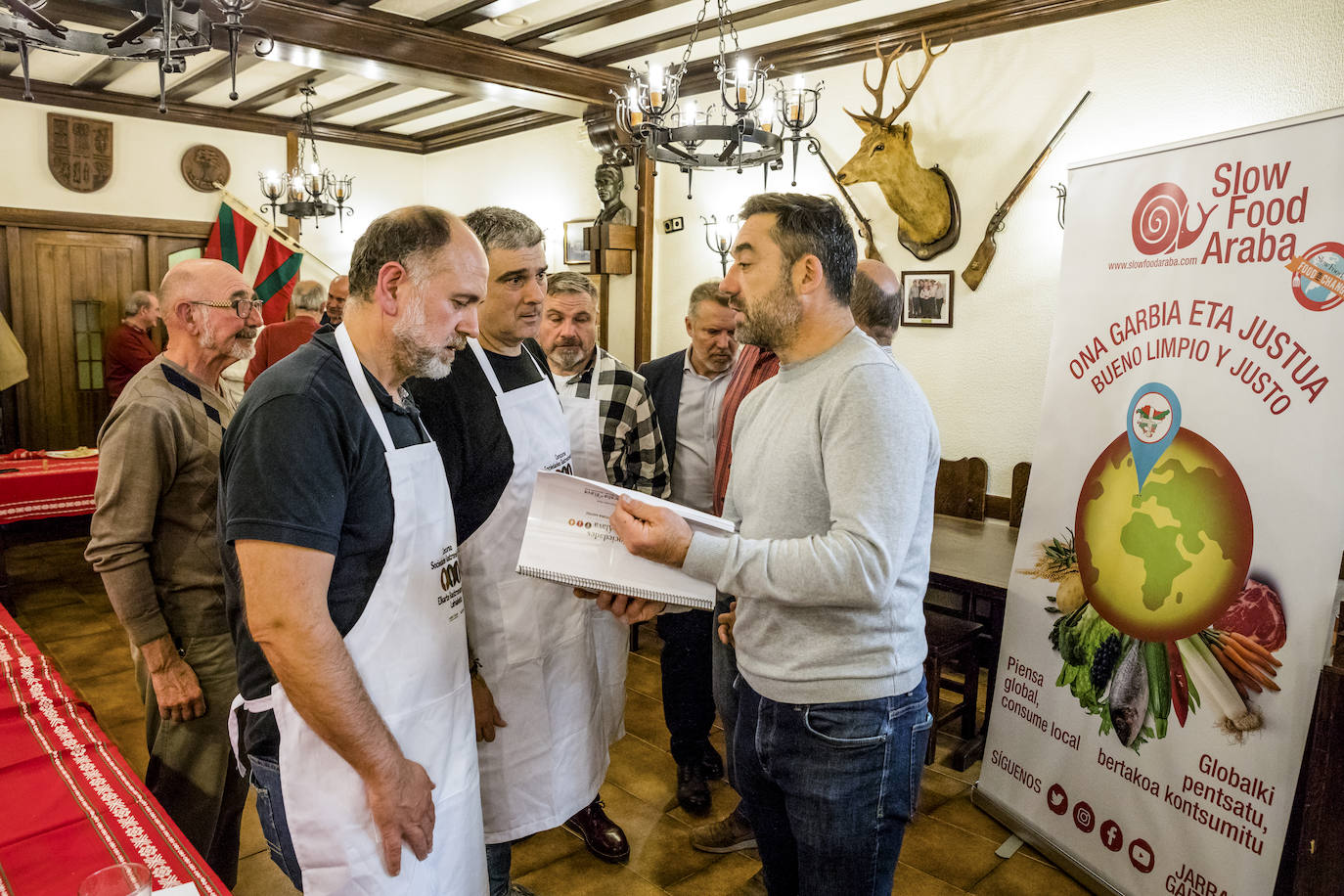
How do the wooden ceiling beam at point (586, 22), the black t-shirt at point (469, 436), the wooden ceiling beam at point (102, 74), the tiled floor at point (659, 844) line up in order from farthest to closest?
the wooden ceiling beam at point (102, 74) < the wooden ceiling beam at point (586, 22) < the tiled floor at point (659, 844) < the black t-shirt at point (469, 436)

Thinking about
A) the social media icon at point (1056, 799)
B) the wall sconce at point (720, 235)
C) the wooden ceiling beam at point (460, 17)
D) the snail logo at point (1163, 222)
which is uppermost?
the wooden ceiling beam at point (460, 17)

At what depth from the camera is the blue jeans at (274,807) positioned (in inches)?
57.6

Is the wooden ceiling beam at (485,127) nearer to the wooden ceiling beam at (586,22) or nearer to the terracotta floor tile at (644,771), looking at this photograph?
the wooden ceiling beam at (586,22)

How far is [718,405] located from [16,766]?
223cm

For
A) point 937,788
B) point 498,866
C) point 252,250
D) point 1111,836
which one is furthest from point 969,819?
point 252,250

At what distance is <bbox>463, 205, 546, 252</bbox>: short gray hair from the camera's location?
6.41ft

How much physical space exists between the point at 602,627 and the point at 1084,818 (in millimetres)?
1525

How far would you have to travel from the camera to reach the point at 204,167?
7785mm

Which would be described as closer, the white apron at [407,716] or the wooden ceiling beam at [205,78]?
the white apron at [407,716]

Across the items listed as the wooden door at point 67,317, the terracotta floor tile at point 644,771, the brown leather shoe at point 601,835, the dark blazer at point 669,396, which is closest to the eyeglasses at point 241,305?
the dark blazer at point 669,396

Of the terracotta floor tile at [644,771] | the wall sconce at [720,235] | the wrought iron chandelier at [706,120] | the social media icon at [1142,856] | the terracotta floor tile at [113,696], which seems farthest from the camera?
the wall sconce at [720,235]

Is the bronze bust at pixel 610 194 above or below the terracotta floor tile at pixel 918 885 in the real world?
above

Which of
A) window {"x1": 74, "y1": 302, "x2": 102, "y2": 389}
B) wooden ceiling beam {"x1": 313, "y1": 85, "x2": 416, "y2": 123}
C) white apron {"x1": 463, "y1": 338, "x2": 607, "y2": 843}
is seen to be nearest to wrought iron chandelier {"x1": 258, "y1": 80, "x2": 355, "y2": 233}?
wooden ceiling beam {"x1": 313, "y1": 85, "x2": 416, "y2": 123}

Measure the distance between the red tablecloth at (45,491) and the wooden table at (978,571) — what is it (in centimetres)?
430
